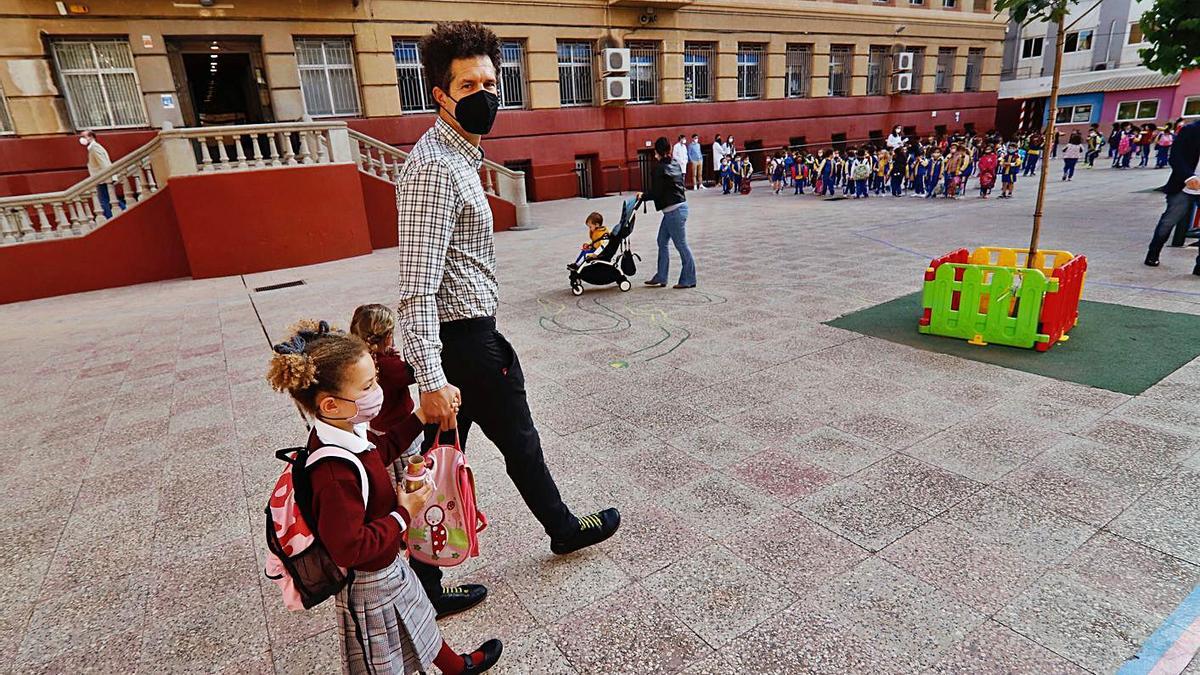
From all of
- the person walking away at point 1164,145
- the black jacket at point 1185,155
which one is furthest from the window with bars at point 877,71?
the black jacket at point 1185,155

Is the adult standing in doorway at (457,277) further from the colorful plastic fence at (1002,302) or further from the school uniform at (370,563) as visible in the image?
the colorful plastic fence at (1002,302)

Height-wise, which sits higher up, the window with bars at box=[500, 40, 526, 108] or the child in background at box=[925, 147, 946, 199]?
the window with bars at box=[500, 40, 526, 108]

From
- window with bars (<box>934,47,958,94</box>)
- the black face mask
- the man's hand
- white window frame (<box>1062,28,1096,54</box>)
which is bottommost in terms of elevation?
the man's hand

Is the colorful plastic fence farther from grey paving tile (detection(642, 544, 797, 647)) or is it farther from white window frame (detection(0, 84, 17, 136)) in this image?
white window frame (detection(0, 84, 17, 136))

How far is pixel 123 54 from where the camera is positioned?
13.4 meters

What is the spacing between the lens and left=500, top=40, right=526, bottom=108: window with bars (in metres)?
18.1

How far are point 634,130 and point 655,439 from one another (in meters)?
18.0

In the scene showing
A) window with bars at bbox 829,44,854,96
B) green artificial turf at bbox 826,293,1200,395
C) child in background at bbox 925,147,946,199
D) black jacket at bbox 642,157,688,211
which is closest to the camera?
green artificial turf at bbox 826,293,1200,395

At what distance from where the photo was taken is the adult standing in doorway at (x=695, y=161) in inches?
826

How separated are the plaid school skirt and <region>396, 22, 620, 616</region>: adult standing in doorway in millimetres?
537

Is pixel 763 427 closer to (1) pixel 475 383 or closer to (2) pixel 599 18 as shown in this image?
(1) pixel 475 383

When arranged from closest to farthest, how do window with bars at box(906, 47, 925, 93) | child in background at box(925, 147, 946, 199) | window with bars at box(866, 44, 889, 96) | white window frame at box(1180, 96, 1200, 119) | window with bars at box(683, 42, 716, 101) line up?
child in background at box(925, 147, 946, 199) < window with bars at box(683, 42, 716, 101) < window with bars at box(866, 44, 889, 96) < window with bars at box(906, 47, 925, 93) < white window frame at box(1180, 96, 1200, 119)

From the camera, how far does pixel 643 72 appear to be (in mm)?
20719

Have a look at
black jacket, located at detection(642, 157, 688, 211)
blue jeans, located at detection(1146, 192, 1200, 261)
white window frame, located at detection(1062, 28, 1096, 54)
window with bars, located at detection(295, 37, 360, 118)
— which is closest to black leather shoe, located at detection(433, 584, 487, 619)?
black jacket, located at detection(642, 157, 688, 211)
